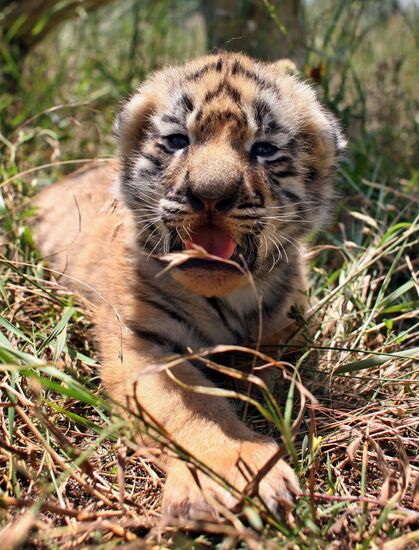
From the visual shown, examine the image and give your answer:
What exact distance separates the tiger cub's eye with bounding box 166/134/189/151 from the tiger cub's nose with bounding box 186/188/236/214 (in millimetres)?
420

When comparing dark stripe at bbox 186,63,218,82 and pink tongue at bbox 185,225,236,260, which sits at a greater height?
dark stripe at bbox 186,63,218,82

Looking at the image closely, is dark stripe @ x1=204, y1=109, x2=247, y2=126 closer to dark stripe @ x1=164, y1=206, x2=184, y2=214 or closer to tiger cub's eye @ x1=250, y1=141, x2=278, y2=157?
tiger cub's eye @ x1=250, y1=141, x2=278, y2=157

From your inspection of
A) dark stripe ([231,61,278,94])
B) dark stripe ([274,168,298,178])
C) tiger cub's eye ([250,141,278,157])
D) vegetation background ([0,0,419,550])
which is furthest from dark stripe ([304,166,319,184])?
vegetation background ([0,0,419,550])

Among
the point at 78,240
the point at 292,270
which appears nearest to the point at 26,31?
the point at 78,240

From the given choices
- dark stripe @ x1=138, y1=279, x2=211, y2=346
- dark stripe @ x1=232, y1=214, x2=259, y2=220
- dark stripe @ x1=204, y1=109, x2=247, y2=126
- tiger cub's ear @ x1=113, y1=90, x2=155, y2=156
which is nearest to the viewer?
dark stripe @ x1=232, y1=214, x2=259, y2=220

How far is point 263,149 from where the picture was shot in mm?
2660

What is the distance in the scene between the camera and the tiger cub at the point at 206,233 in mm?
2248

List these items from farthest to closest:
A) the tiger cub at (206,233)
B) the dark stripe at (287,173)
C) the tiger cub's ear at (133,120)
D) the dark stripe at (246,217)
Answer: the tiger cub's ear at (133,120), the dark stripe at (287,173), the dark stripe at (246,217), the tiger cub at (206,233)

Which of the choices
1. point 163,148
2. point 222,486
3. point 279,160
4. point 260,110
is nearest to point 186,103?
point 163,148

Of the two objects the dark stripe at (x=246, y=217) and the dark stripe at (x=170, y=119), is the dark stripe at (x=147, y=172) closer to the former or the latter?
the dark stripe at (x=170, y=119)

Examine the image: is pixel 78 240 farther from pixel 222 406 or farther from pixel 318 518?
pixel 318 518

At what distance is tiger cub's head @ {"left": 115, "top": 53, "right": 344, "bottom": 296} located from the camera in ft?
7.83

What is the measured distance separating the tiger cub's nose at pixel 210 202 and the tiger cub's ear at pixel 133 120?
0.78 meters

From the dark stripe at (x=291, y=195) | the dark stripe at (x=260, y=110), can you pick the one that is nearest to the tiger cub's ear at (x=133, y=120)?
the dark stripe at (x=260, y=110)
